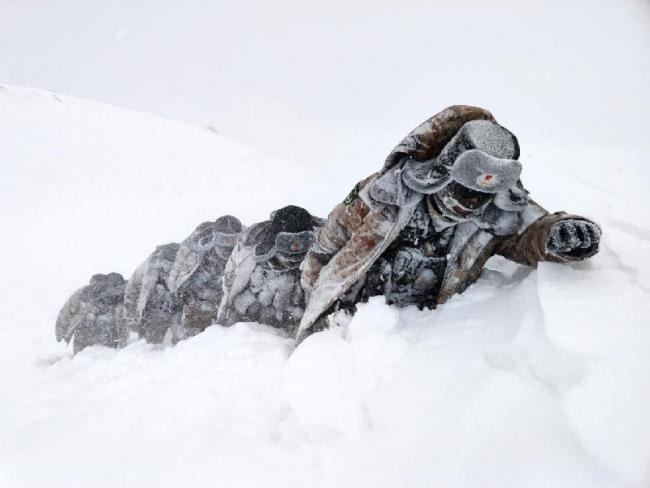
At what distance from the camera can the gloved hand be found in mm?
1658

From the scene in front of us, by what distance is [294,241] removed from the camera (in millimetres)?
3350

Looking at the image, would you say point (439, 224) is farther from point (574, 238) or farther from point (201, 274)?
point (201, 274)

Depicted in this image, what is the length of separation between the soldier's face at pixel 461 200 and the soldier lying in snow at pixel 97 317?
4555mm

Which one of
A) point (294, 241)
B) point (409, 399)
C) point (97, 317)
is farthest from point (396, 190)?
point (97, 317)

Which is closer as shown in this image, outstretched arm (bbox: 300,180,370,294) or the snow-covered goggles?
outstretched arm (bbox: 300,180,370,294)

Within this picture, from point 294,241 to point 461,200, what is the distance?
66.8 inches

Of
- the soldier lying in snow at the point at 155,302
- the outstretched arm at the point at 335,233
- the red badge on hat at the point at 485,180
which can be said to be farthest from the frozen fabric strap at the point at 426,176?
the soldier lying in snow at the point at 155,302

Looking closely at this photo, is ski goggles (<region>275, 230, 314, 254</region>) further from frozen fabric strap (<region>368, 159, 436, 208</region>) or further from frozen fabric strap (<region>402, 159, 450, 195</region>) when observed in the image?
frozen fabric strap (<region>402, 159, 450, 195</region>)

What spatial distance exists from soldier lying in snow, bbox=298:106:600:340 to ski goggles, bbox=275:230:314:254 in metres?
0.67

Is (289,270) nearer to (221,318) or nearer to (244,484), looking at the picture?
(221,318)

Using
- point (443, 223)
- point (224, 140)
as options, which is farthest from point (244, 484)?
point (224, 140)

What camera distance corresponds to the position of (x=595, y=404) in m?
1.08

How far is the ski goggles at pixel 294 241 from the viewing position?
335 centimetres

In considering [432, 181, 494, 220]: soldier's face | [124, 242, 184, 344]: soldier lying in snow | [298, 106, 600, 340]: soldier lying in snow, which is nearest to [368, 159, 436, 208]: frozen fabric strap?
[298, 106, 600, 340]: soldier lying in snow
